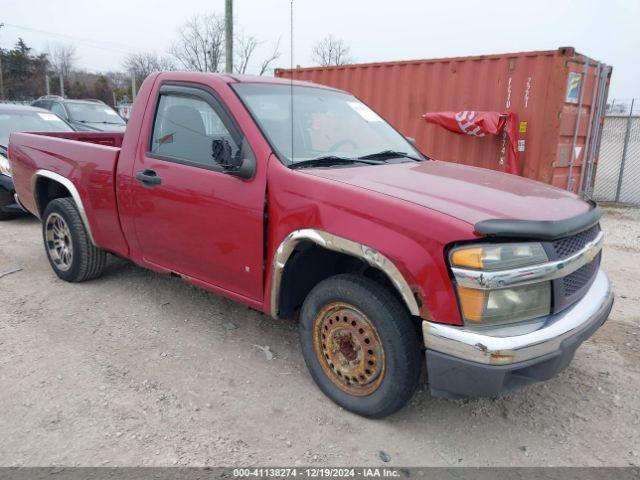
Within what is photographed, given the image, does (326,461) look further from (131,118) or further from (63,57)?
(63,57)

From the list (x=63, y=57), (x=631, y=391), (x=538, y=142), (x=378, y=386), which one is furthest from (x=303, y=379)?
(x=63, y=57)

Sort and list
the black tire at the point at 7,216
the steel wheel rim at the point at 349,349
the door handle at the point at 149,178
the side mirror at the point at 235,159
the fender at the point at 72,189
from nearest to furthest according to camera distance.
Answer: the steel wheel rim at the point at 349,349 → the side mirror at the point at 235,159 → the door handle at the point at 149,178 → the fender at the point at 72,189 → the black tire at the point at 7,216

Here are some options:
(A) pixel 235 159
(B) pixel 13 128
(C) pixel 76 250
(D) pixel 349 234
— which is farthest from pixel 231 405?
(B) pixel 13 128

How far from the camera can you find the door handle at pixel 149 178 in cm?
352

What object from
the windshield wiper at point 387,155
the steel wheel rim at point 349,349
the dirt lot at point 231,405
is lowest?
the dirt lot at point 231,405

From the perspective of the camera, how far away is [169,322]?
397 cm

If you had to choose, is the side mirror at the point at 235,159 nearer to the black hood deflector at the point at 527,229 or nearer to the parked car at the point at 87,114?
the black hood deflector at the point at 527,229

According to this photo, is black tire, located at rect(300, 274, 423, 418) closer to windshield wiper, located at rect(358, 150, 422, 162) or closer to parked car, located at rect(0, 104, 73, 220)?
windshield wiper, located at rect(358, 150, 422, 162)

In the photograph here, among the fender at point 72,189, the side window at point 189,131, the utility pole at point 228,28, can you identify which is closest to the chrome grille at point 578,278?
the side window at point 189,131

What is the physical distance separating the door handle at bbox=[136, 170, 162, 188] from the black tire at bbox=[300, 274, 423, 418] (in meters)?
1.40

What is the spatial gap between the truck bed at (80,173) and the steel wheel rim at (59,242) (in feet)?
0.97

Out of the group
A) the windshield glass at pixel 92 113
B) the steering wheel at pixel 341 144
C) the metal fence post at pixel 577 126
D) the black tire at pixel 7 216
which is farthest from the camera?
the windshield glass at pixel 92 113

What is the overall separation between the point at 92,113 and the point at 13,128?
5.67 m

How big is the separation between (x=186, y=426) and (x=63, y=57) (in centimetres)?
7317
